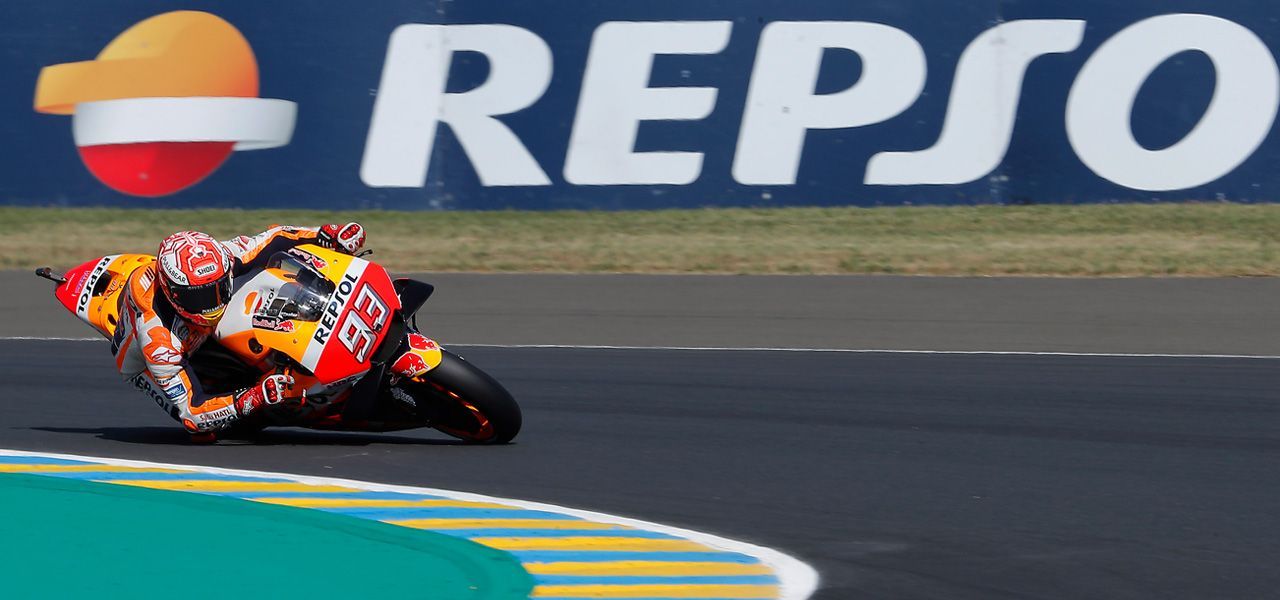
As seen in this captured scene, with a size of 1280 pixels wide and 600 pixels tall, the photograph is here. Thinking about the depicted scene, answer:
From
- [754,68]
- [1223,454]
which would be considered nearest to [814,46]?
[754,68]

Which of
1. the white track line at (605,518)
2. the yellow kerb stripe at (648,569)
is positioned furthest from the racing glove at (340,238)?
the yellow kerb stripe at (648,569)

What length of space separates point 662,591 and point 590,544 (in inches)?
27.9

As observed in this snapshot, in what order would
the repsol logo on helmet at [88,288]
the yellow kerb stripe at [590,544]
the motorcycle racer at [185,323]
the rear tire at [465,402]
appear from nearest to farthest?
the yellow kerb stripe at [590,544]
the motorcycle racer at [185,323]
the rear tire at [465,402]
the repsol logo on helmet at [88,288]

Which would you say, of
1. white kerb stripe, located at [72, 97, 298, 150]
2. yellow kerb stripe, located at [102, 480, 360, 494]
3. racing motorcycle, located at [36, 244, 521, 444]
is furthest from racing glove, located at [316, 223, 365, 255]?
white kerb stripe, located at [72, 97, 298, 150]

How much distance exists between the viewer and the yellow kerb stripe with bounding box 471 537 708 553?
19.9ft

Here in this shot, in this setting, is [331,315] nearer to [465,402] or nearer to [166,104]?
[465,402]

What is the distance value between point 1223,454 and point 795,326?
14.4 feet

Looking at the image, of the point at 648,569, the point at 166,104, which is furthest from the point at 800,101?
the point at 648,569

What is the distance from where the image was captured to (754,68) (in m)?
15.7

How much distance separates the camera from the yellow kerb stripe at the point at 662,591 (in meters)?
5.40

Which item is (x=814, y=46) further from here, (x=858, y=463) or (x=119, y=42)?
(x=858, y=463)

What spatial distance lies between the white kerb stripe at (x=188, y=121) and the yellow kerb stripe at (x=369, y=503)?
9.73 meters

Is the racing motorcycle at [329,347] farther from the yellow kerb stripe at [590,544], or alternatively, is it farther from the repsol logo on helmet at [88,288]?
the yellow kerb stripe at [590,544]

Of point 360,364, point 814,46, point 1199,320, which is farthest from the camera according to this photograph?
point 814,46
